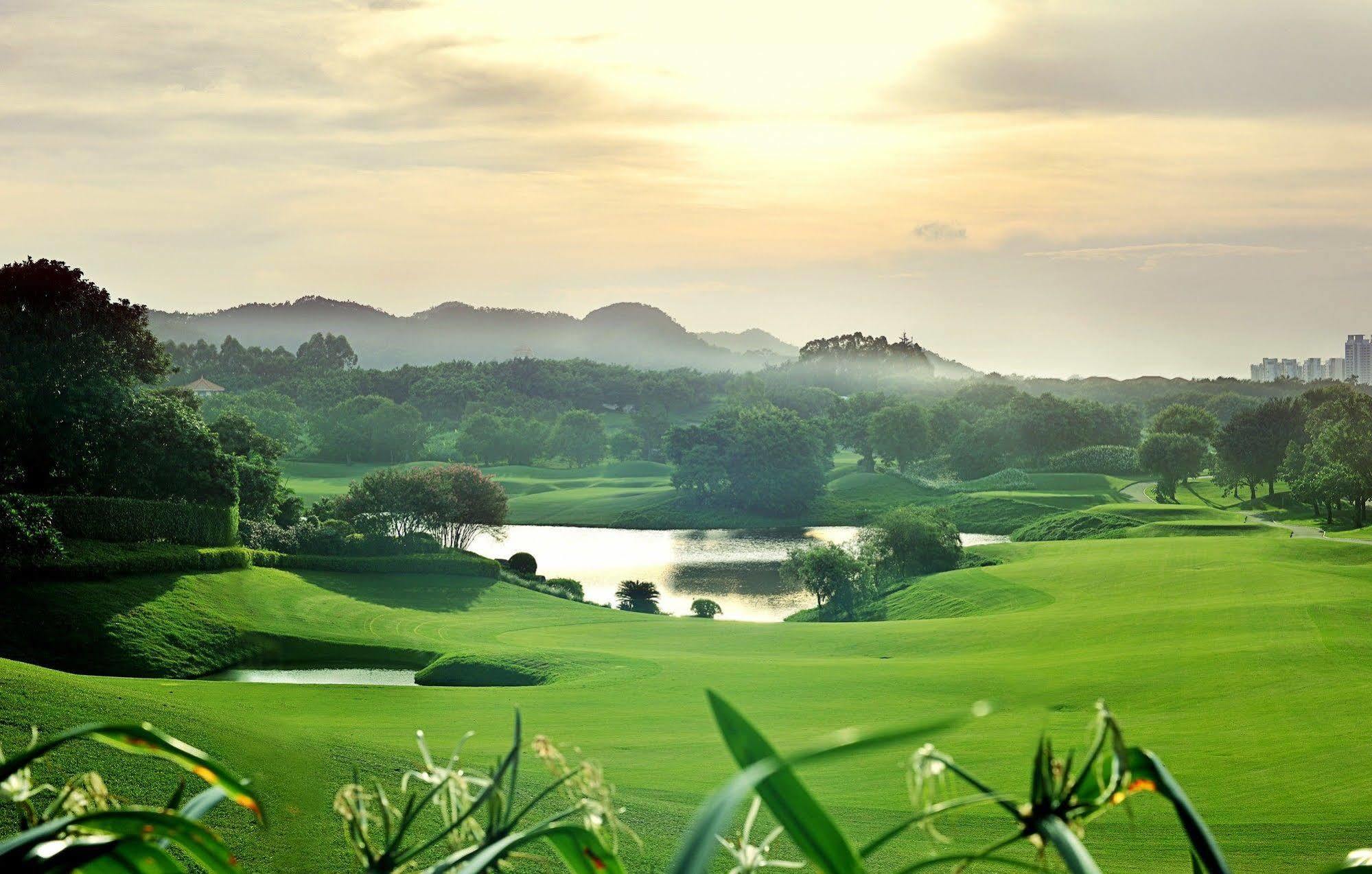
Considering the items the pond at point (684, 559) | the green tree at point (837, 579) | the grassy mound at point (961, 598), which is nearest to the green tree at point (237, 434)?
the pond at point (684, 559)

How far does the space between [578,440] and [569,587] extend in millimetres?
55894

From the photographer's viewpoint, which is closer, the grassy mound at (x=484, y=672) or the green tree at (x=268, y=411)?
the grassy mound at (x=484, y=672)

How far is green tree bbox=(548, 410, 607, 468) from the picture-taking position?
96.1 m

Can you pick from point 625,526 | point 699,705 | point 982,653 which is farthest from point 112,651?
point 625,526

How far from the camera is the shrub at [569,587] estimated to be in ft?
131

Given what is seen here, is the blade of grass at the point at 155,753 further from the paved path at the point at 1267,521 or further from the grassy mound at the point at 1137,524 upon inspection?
the grassy mound at the point at 1137,524

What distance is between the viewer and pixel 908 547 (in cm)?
4416

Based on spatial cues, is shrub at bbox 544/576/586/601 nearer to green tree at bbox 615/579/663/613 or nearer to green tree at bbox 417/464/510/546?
green tree at bbox 615/579/663/613

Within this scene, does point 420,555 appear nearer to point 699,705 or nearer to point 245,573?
point 245,573

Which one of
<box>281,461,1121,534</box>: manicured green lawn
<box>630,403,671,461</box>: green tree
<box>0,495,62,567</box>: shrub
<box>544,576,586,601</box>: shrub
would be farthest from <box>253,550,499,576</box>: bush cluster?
<box>630,403,671,461</box>: green tree

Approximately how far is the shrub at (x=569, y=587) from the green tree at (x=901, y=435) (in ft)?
158

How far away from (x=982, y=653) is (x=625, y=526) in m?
47.1

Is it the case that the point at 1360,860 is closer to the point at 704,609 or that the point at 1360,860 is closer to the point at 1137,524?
the point at 704,609

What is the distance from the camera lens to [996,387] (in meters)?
107
